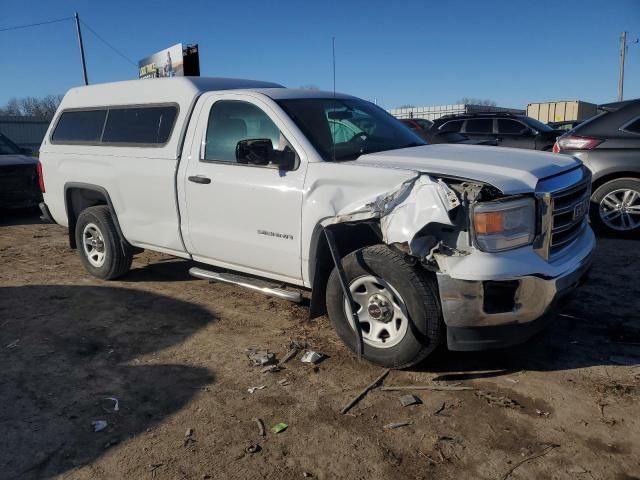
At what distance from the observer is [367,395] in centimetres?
329

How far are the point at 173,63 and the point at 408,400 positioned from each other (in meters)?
18.4

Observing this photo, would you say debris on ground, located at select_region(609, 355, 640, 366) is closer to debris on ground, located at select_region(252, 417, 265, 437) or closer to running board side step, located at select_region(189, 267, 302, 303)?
running board side step, located at select_region(189, 267, 302, 303)

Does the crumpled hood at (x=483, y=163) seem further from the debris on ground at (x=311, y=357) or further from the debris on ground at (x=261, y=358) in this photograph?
the debris on ground at (x=261, y=358)

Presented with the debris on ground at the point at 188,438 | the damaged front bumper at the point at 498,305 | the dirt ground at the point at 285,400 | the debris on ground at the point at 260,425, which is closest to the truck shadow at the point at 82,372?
the dirt ground at the point at 285,400

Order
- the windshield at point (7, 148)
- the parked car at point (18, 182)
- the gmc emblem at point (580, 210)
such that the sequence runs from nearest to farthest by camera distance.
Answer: the gmc emblem at point (580, 210), the parked car at point (18, 182), the windshield at point (7, 148)

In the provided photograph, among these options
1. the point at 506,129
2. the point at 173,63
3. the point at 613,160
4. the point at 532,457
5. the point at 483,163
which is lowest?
the point at 532,457

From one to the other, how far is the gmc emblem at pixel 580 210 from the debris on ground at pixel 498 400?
1.34 meters

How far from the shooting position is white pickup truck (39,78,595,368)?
308cm

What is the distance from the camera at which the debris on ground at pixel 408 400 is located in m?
3.16

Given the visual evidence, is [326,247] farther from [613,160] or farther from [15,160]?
[15,160]

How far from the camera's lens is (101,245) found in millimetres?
5754

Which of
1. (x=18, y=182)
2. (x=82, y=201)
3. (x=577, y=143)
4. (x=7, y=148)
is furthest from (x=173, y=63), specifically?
(x=577, y=143)

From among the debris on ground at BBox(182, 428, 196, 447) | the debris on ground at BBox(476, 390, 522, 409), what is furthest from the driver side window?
the debris on ground at BBox(476, 390, 522, 409)

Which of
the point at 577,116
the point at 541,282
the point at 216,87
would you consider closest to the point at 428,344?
the point at 541,282
